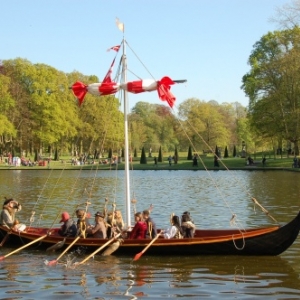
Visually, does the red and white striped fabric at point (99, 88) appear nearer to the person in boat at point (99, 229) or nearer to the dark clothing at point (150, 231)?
the person in boat at point (99, 229)

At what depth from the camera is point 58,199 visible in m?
37.4

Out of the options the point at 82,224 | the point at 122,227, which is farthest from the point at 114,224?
the point at 82,224

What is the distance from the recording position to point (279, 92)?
7150 cm

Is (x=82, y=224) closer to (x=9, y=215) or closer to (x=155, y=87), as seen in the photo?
(x=9, y=215)

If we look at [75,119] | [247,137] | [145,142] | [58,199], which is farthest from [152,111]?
[58,199]

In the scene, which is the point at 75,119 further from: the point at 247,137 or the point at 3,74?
the point at 247,137

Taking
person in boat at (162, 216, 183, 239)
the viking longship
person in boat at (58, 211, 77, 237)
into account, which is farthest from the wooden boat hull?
person in boat at (58, 211, 77, 237)

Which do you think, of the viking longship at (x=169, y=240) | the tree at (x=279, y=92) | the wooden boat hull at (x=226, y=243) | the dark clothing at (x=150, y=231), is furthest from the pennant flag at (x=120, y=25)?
the tree at (x=279, y=92)

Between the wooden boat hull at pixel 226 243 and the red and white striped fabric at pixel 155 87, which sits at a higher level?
the red and white striped fabric at pixel 155 87

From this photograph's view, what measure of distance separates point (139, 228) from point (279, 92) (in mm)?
55901

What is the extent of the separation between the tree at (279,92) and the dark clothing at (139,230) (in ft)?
173

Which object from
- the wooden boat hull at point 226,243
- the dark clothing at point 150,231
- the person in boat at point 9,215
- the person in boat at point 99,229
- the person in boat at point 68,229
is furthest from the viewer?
the person in boat at point 9,215

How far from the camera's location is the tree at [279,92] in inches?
2771

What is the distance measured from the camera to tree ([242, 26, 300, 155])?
7038 cm
